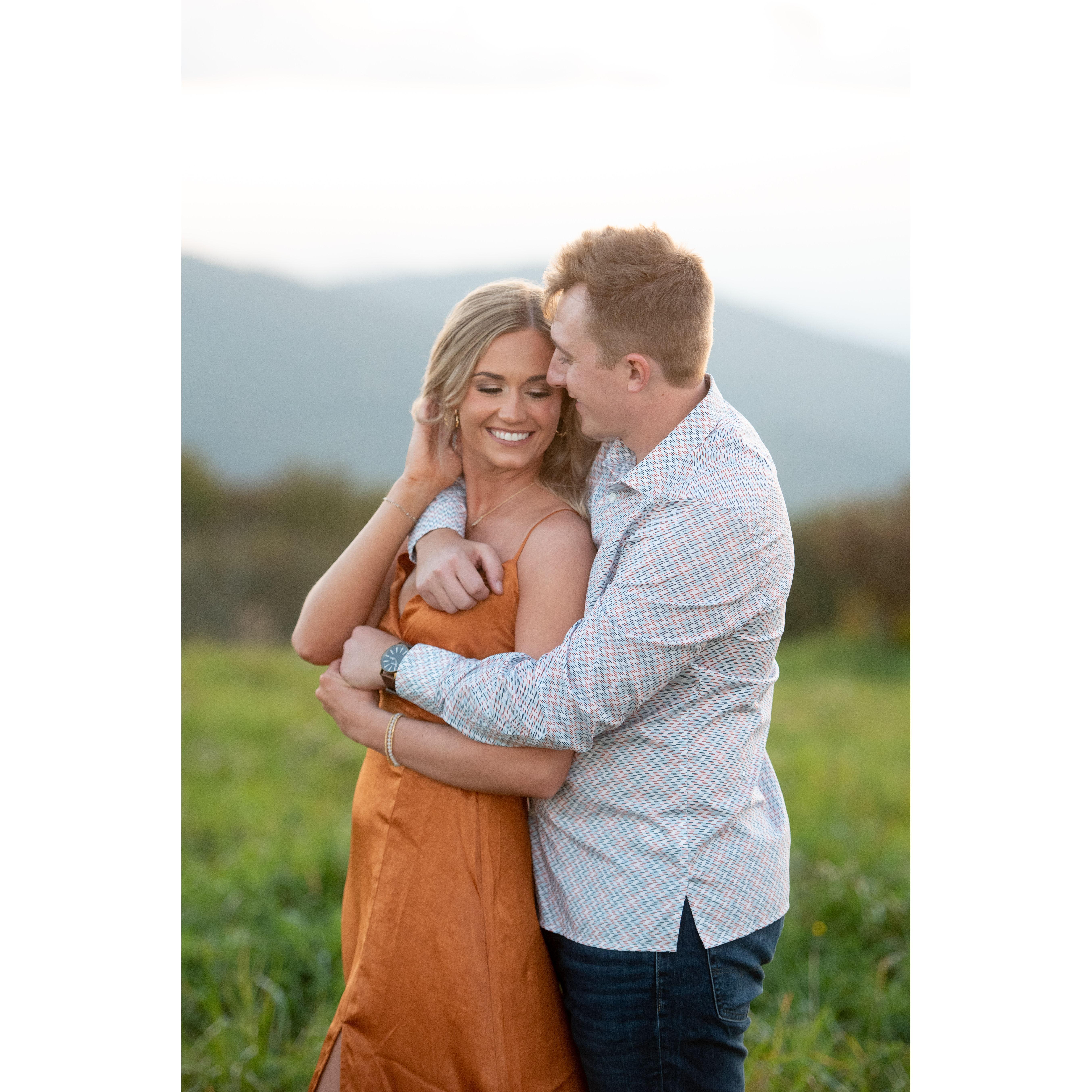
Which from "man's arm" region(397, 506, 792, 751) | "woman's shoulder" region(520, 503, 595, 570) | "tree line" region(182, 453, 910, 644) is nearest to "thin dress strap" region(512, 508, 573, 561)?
"woman's shoulder" region(520, 503, 595, 570)

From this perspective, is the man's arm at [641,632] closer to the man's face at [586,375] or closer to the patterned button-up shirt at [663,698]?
the patterned button-up shirt at [663,698]

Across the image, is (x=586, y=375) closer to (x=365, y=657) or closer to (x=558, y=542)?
(x=558, y=542)

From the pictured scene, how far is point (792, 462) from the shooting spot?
15.3 metres

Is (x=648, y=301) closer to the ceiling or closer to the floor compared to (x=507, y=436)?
closer to the ceiling

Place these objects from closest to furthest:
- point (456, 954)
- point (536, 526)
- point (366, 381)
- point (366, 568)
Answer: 1. point (456, 954)
2. point (536, 526)
3. point (366, 568)
4. point (366, 381)

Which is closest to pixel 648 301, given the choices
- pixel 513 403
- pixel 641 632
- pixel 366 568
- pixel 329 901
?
pixel 513 403

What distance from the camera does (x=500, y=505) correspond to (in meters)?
2.28

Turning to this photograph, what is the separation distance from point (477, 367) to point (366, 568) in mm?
520

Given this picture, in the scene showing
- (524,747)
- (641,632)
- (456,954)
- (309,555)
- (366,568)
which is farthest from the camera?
(309,555)

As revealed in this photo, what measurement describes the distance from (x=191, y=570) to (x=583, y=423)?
1243 cm

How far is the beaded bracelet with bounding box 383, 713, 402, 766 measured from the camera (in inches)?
81.0

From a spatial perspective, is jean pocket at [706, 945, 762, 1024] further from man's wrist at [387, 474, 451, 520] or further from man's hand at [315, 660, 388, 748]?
man's wrist at [387, 474, 451, 520]

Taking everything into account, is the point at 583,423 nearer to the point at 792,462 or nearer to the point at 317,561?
the point at 317,561
